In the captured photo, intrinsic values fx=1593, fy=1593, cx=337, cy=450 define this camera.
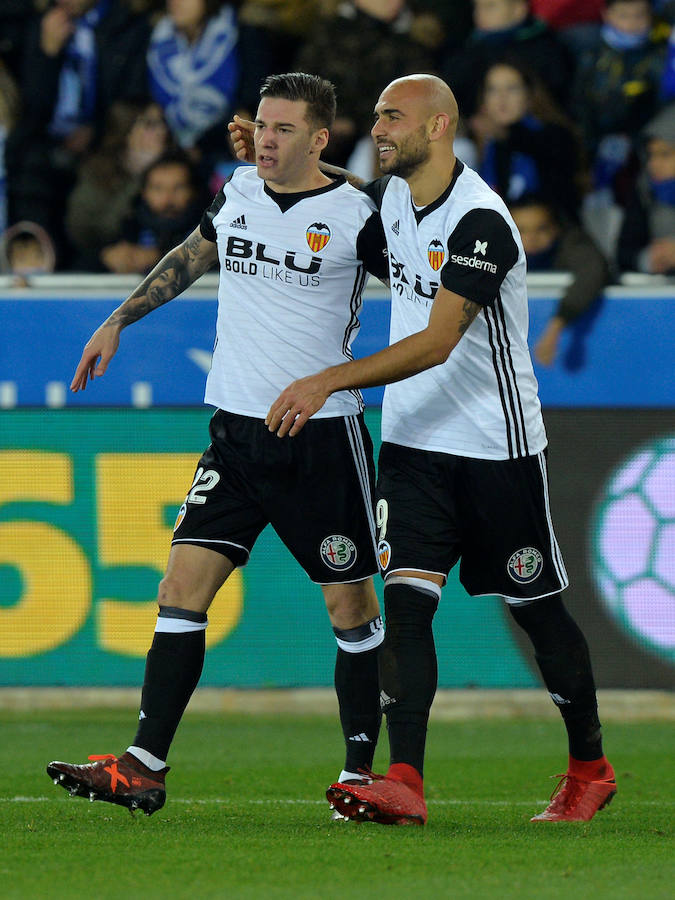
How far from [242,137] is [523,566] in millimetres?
1759

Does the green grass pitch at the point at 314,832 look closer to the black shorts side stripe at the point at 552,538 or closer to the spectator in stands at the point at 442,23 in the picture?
the black shorts side stripe at the point at 552,538

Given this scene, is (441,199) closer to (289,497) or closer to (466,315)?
(466,315)

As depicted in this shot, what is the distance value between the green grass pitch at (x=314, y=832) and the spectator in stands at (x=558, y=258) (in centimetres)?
199

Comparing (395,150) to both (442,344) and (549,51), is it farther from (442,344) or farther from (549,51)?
(549,51)

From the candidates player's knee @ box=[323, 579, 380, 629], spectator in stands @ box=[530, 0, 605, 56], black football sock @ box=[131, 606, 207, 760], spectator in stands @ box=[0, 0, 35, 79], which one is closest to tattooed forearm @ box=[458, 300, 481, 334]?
player's knee @ box=[323, 579, 380, 629]

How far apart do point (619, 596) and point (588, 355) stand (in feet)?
3.97

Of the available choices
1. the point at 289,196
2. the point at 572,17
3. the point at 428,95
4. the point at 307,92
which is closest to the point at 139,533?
the point at 289,196

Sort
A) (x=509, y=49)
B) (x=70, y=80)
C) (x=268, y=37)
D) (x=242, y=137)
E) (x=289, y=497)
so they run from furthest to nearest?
1. (x=70, y=80)
2. (x=268, y=37)
3. (x=509, y=49)
4. (x=242, y=137)
5. (x=289, y=497)

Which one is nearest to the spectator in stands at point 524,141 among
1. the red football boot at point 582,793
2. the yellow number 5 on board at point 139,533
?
the yellow number 5 on board at point 139,533

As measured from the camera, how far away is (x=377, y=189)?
5160mm

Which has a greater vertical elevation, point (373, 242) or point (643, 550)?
point (373, 242)

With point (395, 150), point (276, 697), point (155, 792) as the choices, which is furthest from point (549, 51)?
point (155, 792)

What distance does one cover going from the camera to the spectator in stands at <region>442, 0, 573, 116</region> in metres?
9.02

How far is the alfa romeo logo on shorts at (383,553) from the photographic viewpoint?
483 cm
